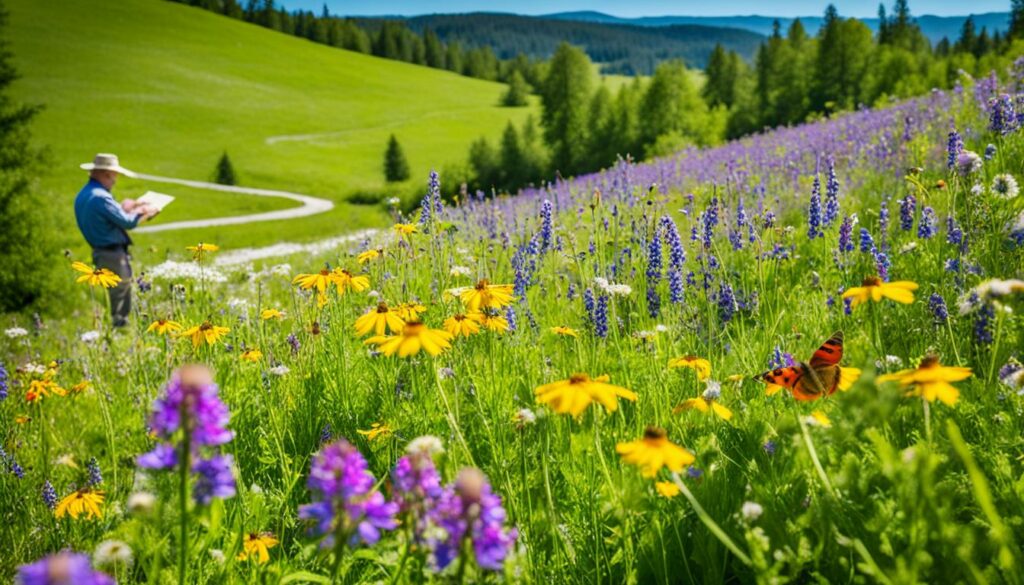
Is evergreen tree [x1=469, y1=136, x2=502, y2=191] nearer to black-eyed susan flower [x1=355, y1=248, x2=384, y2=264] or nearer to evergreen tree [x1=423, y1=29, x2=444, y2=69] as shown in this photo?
black-eyed susan flower [x1=355, y1=248, x2=384, y2=264]

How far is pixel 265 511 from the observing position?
2.66 metres

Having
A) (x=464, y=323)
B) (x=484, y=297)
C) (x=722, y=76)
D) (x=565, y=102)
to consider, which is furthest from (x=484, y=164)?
(x=464, y=323)

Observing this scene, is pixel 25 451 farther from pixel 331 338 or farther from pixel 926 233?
pixel 926 233

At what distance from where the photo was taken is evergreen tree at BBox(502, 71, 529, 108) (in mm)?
93812

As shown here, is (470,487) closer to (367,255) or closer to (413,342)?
(413,342)

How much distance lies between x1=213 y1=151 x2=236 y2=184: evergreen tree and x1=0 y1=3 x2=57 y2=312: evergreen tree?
3882 centimetres

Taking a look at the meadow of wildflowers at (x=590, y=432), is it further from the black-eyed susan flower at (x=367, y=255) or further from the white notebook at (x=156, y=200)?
the white notebook at (x=156, y=200)

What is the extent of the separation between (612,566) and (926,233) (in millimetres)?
2531

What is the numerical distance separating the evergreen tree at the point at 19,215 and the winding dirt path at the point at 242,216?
21047mm

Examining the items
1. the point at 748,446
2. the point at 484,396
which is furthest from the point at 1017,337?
the point at 484,396

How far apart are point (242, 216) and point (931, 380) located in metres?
47.7

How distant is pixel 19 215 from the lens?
16.1 meters

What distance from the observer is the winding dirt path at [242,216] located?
133 feet

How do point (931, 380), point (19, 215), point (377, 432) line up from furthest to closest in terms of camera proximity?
1. point (19, 215)
2. point (377, 432)
3. point (931, 380)
